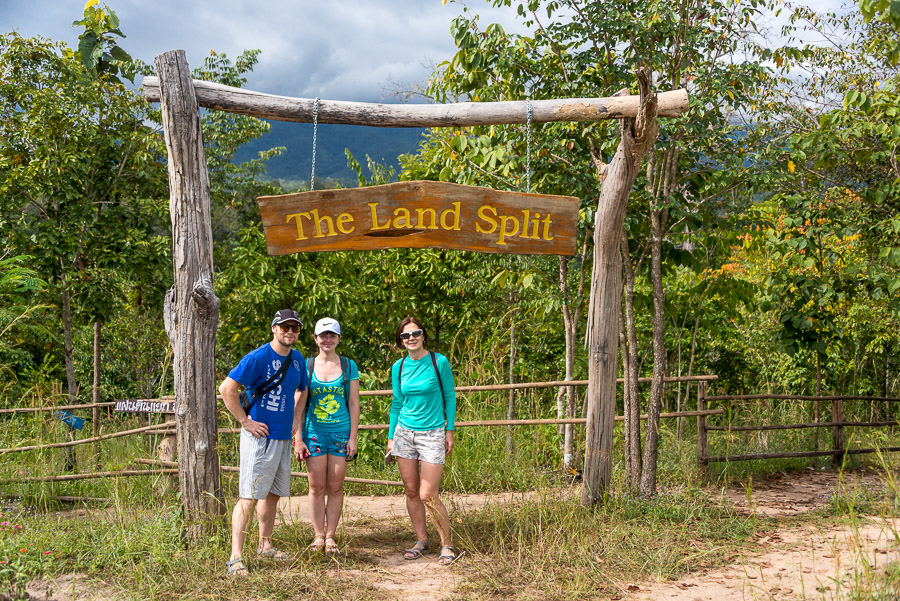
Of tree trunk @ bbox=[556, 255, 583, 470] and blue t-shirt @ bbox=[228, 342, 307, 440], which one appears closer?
blue t-shirt @ bbox=[228, 342, 307, 440]

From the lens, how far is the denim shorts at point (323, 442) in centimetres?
439

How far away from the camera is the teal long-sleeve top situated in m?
4.40

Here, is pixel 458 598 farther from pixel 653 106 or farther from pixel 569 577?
pixel 653 106

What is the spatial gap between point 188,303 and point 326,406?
3.56 ft

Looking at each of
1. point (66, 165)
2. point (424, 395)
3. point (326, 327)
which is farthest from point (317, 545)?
point (66, 165)

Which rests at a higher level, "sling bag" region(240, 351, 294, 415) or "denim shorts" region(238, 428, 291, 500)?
"sling bag" region(240, 351, 294, 415)

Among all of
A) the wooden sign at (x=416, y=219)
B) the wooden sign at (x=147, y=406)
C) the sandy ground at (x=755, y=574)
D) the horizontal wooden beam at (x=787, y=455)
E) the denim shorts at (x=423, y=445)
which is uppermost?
the wooden sign at (x=416, y=219)

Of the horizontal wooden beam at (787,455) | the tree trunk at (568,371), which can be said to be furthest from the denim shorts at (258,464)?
the horizontal wooden beam at (787,455)

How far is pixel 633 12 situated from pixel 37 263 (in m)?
6.97

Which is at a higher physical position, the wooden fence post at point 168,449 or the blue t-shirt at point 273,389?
the blue t-shirt at point 273,389

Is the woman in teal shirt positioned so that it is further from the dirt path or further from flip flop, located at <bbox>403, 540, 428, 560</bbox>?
the dirt path

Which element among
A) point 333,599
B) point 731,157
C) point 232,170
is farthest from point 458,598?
point 232,170

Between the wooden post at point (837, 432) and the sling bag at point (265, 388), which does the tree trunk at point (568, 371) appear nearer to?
the wooden post at point (837, 432)

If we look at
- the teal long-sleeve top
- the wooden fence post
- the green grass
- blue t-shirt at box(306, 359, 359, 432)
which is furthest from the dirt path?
the wooden fence post
